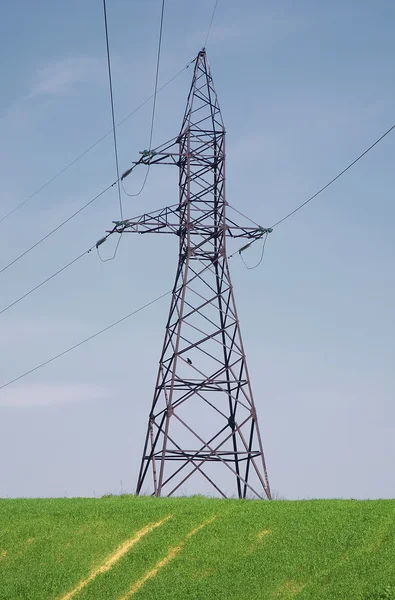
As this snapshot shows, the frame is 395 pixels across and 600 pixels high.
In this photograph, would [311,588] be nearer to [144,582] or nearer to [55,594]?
[144,582]

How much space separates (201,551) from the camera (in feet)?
80.7

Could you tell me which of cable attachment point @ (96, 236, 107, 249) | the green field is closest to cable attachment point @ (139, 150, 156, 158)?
cable attachment point @ (96, 236, 107, 249)

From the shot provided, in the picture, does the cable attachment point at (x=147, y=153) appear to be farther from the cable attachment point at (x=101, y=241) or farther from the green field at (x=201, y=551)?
the green field at (x=201, y=551)

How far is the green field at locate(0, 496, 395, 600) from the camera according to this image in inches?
872

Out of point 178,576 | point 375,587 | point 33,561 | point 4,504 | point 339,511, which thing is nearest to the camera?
point 375,587

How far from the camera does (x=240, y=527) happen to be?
26.1 meters

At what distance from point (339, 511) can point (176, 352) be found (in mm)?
9293

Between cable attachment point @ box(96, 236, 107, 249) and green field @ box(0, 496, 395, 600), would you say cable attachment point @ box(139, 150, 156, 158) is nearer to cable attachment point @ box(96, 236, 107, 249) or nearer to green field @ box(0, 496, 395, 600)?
cable attachment point @ box(96, 236, 107, 249)

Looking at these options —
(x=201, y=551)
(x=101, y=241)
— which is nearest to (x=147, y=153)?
(x=101, y=241)

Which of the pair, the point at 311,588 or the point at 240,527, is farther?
the point at 240,527

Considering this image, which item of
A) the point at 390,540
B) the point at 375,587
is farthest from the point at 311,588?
the point at 390,540

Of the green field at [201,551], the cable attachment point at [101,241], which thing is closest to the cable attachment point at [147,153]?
the cable attachment point at [101,241]

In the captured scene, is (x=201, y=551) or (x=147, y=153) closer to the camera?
(x=201, y=551)

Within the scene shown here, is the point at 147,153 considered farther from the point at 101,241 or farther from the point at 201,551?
the point at 201,551
